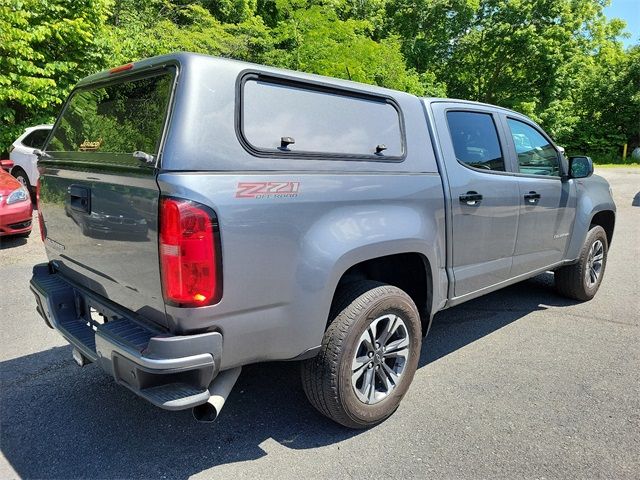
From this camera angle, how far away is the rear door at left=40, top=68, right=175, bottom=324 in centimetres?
223

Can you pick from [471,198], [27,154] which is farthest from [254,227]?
[27,154]

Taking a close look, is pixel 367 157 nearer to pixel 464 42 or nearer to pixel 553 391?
pixel 553 391

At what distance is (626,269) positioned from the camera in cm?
647

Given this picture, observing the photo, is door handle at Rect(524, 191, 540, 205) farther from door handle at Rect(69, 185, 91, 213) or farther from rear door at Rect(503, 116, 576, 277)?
door handle at Rect(69, 185, 91, 213)

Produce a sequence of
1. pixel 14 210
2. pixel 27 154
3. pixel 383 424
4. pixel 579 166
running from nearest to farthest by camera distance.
Result: pixel 383 424 < pixel 579 166 < pixel 14 210 < pixel 27 154

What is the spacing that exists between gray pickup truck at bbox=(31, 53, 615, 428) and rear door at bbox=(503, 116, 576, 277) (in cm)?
44

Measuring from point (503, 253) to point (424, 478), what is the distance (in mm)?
1958

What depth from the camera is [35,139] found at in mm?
9969

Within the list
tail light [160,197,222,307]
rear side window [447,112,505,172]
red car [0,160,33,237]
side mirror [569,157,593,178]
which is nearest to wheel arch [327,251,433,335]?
rear side window [447,112,505,172]

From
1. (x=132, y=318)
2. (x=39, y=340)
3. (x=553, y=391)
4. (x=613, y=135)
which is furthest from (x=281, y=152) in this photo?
(x=613, y=135)

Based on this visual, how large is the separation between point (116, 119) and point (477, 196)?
2388mm

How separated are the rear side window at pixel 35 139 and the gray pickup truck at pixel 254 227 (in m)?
7.74

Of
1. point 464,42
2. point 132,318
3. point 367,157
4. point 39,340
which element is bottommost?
point 39,340

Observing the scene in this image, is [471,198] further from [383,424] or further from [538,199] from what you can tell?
[383,424]
